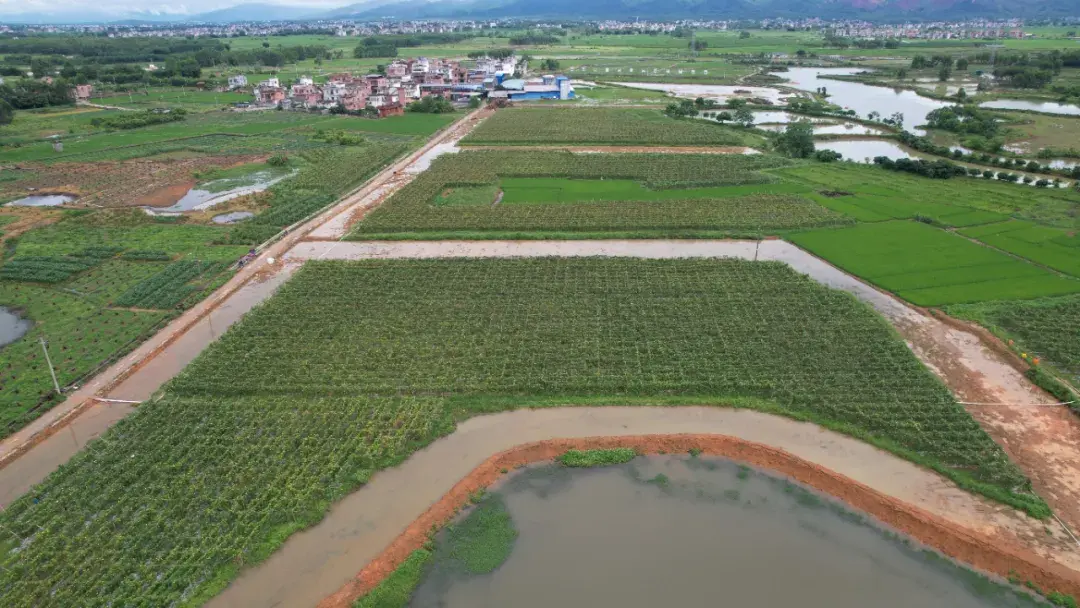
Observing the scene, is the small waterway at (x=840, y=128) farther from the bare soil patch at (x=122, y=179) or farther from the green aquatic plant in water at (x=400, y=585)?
the green aquatic plant in water at (x=400, y=585)

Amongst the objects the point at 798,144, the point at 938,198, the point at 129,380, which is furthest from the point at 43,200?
the point at 938,198

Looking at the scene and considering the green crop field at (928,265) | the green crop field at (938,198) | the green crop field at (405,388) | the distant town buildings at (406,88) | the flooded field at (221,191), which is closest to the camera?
the green crop field at (405,388)

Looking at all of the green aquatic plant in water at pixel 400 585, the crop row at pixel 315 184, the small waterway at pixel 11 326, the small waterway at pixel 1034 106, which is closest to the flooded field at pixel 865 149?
the small waterway at pixel 1034 106

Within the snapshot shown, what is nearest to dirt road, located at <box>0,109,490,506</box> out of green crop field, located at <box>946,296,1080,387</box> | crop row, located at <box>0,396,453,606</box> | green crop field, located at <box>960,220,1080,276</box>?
crop row, located at <box>0,396,453,606</box>

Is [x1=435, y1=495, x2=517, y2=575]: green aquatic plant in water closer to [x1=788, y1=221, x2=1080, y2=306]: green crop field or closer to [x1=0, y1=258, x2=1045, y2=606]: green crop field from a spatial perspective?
[x1=0, y1=258, x2=1045, y2=606]: green crop field

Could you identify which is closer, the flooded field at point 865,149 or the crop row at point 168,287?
the crop row at point 168,287

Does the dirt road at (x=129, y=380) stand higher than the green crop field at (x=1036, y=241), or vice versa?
the green crop field at (x=1036, y=241)
